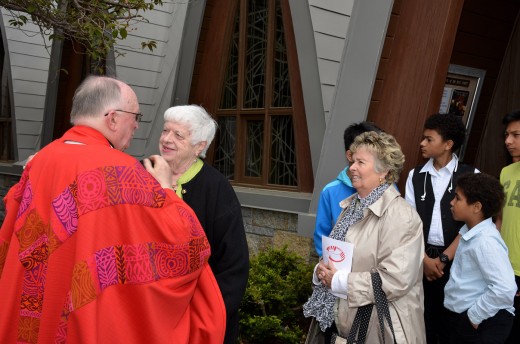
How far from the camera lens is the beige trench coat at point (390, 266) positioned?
3.05 m

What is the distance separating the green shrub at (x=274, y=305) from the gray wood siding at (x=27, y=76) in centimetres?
756

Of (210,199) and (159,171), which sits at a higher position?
(159,171)

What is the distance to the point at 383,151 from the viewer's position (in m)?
3.34

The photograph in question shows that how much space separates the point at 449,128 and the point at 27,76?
9.29 m

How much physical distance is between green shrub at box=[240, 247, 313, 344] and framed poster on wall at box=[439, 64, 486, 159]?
2.60m

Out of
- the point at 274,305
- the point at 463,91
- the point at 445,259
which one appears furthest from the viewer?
the point at 463,91

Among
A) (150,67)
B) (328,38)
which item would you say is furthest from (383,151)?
(150,67)

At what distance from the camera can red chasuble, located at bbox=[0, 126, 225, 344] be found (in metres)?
2.18

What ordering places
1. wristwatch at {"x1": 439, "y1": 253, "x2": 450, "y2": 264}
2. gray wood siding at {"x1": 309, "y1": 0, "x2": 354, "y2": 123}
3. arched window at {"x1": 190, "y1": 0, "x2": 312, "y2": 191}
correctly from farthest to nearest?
arched window at {"x1": 190, "y1": 0, "x2": 312, "y2": 191}
gray wood siding at {"x1": 309, "y1": 0, "x2": 354, "y2": 123}
wristwatch at {"x1": 439, "y1": 253, "x2": 450, "y2": 264}

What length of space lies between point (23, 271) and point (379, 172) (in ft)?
6.55

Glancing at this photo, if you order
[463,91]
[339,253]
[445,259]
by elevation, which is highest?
[463,91]

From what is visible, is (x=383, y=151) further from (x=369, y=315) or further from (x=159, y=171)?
(x=159, y=171)

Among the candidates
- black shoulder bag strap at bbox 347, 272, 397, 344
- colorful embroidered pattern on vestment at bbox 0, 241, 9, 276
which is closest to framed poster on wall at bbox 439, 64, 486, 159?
black shoulder bag strap at bbox 347, 272, 397, 344

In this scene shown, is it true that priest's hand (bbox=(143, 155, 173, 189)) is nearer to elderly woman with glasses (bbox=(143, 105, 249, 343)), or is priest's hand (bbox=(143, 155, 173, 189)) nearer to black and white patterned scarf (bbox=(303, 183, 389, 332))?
elderly woman with glasses (bbox=(143, 105, 249, 343))
